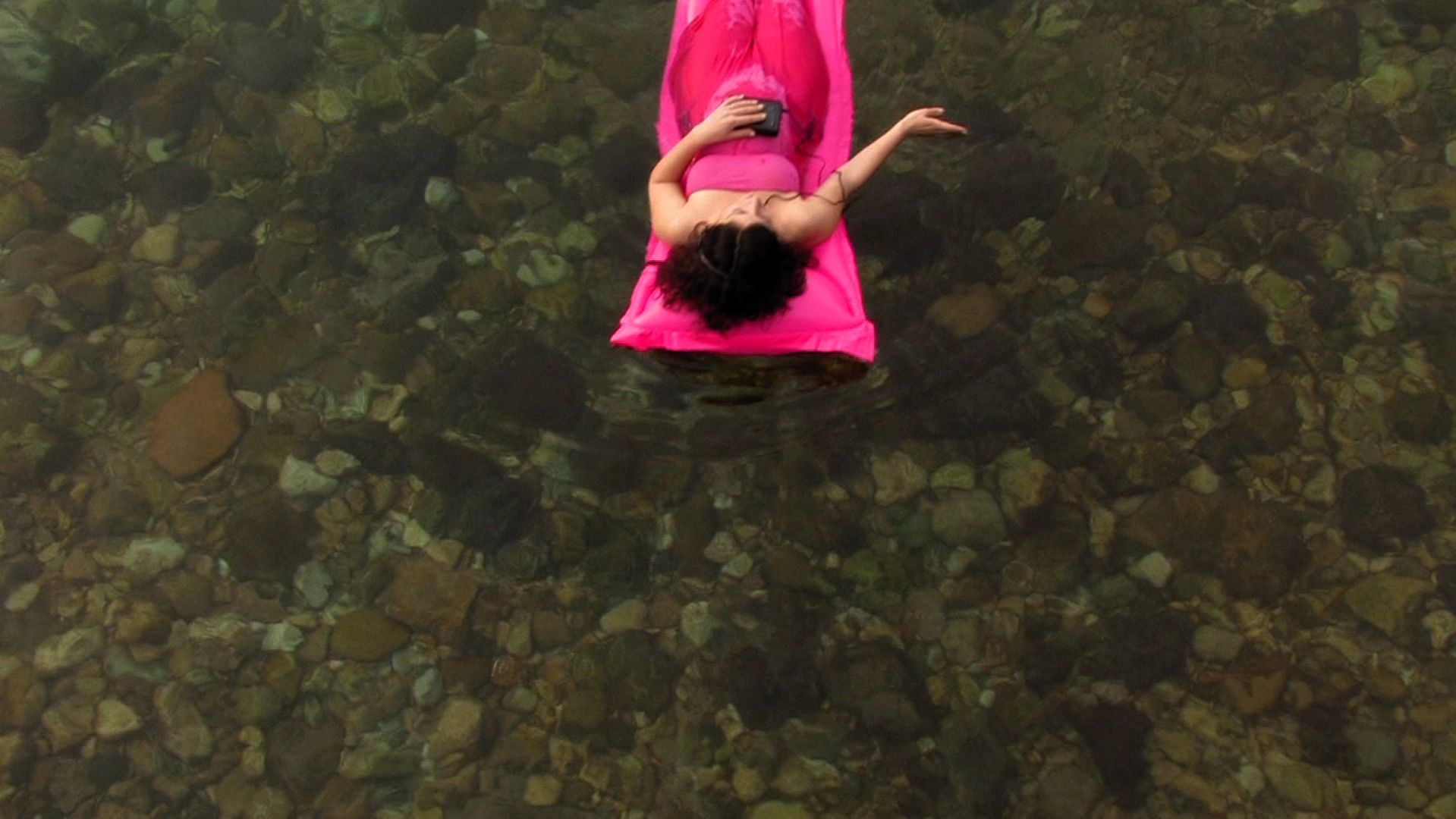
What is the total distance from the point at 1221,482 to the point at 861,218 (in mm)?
1926

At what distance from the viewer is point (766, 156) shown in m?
4.09

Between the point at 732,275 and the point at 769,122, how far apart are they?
0.66 meters

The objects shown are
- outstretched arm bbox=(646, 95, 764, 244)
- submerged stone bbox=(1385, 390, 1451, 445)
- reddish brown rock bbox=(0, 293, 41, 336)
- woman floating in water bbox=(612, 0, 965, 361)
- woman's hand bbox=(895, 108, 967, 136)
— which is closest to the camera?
woman floating in water bbox=(612, 0, 965, 361)

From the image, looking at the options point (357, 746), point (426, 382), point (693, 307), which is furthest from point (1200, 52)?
point (357, 746)

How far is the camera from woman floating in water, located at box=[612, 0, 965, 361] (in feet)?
12.8

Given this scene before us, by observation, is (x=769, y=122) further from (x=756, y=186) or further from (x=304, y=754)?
(x=304, y=754)

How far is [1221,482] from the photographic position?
4691mm

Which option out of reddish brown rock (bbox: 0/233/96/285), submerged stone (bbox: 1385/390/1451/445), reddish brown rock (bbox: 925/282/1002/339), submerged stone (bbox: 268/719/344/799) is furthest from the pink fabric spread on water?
reddish brown rock (bbox: 0/233/96/285)

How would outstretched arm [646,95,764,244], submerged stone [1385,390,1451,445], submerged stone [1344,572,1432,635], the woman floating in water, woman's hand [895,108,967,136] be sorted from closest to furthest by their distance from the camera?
1. the woman floating in water
2. outstretched arm [646,95,764,244]
3. woman's hand [895,108,967,136]
4. submerged stone [1344,572,1432,635]
5. submerged stone [1385,390,1451,445]

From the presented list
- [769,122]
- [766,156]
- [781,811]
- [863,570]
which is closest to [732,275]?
[766,156]

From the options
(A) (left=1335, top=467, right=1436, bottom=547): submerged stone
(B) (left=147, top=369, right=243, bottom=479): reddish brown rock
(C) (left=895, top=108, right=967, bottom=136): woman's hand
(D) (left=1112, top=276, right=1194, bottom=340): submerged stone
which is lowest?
(A) (left=1335, top=467, right=1436, bottom=547): submerged stone

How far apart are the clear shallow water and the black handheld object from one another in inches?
38.1

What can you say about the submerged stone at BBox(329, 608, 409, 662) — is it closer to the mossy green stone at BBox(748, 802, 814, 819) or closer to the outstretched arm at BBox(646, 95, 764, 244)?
the mossy green stone at BBox(748, 802, 814, 819)

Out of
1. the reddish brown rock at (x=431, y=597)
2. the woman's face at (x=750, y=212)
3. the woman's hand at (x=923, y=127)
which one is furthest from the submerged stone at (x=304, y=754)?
the woman's hand at (x=923, y=127)
